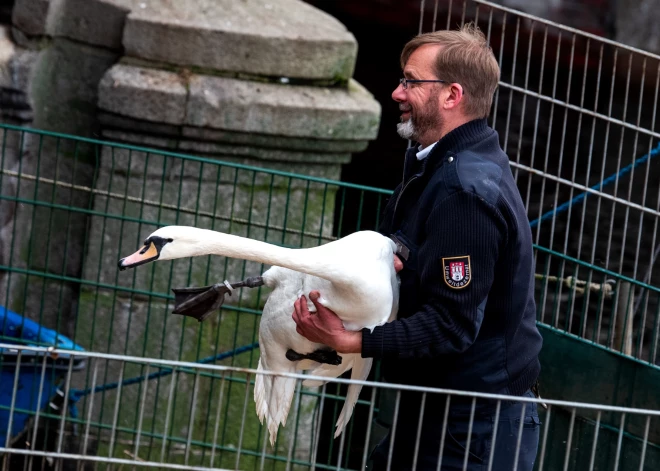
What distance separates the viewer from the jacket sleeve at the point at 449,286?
9.43ft

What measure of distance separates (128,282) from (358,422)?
5.17 ft

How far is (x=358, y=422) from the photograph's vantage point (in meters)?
6.09

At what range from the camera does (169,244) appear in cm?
313

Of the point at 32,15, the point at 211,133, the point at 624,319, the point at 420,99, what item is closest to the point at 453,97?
the point at 420,99

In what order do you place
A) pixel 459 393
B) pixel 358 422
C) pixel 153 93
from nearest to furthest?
pixel 459 393
pixel 153 93
pixel 358 422

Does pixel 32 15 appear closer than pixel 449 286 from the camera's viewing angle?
No

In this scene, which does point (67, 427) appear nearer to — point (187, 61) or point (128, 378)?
point (128, 378)

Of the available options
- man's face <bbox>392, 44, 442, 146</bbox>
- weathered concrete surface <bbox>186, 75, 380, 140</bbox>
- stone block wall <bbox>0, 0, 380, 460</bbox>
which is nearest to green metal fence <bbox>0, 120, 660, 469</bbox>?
stone block wall <bbox>0, 0, 380, 460</bbox>

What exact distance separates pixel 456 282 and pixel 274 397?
32.1 inches

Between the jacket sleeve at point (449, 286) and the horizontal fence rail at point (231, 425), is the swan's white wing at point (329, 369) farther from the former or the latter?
the jacket sleeve at point (449, 286)

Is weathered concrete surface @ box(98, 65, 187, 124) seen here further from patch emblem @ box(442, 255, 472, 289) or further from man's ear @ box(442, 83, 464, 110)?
patch emblem @ box(442, 255, 472, 289)

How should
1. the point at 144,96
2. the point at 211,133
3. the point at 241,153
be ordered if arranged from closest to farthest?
1. the point at 144,96
2. the point at 211,133
3. the point at 241,153

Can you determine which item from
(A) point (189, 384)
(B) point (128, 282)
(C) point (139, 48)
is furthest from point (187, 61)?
(A) point (189, 384)

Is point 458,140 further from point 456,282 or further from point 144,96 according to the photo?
point 144,96
